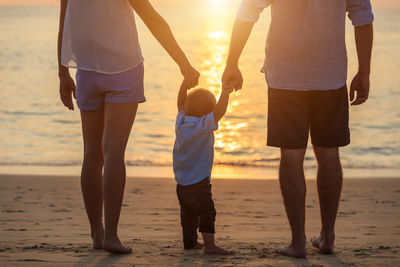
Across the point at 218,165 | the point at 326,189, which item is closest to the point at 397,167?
the point at 218,165

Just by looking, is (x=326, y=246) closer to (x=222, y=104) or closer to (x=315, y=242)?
(x=315, y=242)

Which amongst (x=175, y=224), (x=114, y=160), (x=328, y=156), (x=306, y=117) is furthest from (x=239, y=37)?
(x=175, y=224)

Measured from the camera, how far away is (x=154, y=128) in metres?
13.3

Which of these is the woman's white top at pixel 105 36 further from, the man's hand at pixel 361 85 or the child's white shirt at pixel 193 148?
the man's hand at pixel 361 85

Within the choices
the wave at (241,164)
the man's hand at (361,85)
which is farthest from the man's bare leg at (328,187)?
the wave at (241,164)

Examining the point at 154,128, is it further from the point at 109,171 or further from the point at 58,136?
the point at 109,171

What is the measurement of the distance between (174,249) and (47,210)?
221 centimetres

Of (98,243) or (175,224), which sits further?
(175,224)

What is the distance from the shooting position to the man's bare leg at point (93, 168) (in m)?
3.58

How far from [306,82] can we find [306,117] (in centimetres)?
21

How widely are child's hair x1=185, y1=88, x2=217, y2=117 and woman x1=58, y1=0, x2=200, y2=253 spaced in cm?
14

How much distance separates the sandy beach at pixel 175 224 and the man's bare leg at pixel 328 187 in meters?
0.10

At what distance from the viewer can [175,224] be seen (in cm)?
510

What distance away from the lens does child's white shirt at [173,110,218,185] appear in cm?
368
